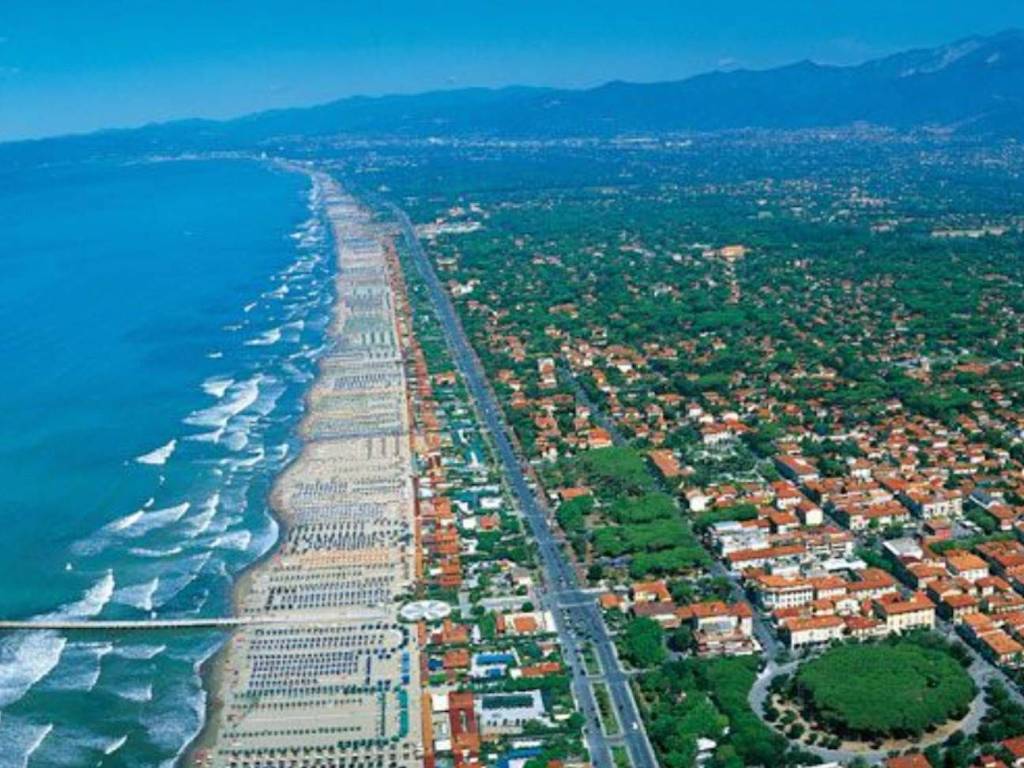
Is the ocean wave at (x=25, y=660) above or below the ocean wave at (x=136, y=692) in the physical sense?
above

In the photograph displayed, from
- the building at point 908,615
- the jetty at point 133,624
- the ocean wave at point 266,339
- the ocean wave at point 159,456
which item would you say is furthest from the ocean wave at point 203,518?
the ocean wave at point 266,339

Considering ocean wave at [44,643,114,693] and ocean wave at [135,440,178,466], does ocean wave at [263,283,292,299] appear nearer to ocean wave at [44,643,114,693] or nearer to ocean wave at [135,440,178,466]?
ocean wave at [135,440,178,466]

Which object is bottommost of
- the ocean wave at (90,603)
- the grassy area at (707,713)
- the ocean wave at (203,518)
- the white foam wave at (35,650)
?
the white foam wave at (35,650)

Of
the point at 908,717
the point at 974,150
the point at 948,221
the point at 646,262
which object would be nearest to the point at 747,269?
the point at 646,262

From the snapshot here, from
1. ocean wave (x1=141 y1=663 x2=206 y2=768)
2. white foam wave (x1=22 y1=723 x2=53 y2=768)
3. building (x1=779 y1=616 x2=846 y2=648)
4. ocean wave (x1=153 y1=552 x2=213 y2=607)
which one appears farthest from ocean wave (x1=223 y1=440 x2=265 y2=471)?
building (x1=779 y1=616 x2=846 y2=648)

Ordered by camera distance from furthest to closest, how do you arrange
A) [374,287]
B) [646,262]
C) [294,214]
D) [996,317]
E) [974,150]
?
[974,150] < [294,214] < [646,262] < [374,287] < [996,317]

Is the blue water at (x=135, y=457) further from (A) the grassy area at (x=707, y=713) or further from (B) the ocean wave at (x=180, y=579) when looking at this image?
(A) the grassy area at (x=707, y=713)

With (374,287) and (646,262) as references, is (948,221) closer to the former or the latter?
→ (646,262)

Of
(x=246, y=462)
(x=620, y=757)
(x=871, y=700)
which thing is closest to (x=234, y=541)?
(x=246, y=462)
